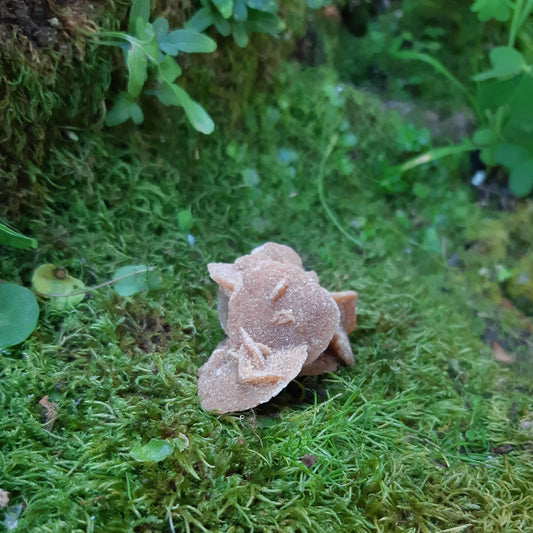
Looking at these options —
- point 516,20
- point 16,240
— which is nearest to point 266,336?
point 16,240

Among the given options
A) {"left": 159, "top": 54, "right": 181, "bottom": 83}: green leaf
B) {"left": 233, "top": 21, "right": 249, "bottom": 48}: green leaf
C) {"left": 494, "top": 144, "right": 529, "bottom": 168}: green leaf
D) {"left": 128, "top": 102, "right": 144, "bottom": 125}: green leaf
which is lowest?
{"left": 494, "top": 144, "right": 529, "bottom": 168}: green leaf

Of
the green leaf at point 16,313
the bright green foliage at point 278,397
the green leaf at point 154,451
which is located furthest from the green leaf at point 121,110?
the green leaf at point 154,451

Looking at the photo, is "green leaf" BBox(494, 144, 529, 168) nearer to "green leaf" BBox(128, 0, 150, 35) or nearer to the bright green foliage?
the bright green foliage

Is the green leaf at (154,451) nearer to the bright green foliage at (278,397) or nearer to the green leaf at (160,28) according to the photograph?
the bright green foliage at (278,397)

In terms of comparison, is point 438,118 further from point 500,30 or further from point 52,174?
point 52,174

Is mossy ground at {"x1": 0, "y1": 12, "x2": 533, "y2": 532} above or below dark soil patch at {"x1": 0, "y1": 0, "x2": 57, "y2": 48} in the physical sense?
below

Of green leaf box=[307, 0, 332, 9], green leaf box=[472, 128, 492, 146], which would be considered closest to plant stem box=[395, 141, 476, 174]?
green leaf box=[472, 128, 492, 146]

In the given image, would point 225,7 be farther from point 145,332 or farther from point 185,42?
point 145,332
